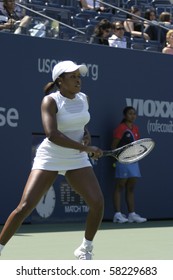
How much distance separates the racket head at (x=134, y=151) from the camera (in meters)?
8.66

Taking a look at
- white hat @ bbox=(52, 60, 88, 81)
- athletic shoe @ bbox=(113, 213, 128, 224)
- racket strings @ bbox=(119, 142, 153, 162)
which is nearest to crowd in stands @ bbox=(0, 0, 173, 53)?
athletic shoe @ bbox=(113, 213, 128, 224)

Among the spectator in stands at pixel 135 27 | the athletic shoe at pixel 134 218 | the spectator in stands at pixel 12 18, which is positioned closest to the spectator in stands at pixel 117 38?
the spectator in stands at pixel 135 27

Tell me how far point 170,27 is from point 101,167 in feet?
14.8

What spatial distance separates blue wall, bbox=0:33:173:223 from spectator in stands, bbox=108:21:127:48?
17.8 inches

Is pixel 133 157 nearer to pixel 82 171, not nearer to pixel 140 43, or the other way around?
pixel 82 171

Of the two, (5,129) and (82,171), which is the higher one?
(82,171)

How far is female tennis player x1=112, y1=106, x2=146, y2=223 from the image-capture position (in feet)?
48.7

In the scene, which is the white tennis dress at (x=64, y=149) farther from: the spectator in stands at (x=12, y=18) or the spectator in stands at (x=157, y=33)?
the spectator in stands at (x=157, y=33)

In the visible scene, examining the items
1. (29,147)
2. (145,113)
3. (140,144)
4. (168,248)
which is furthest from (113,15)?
(140,144)

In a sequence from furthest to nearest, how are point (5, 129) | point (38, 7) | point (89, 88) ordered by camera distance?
1. point (38, 7)
2. point (89, 88)
3. point (5, 129)

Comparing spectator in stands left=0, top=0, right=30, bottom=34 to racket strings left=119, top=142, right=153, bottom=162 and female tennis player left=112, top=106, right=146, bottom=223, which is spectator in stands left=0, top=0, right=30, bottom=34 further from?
racket strings left=119, top=142, right=153, bottom=162

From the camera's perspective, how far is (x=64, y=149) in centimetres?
848

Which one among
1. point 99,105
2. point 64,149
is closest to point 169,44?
point 99,105

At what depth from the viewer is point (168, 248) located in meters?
10.8
